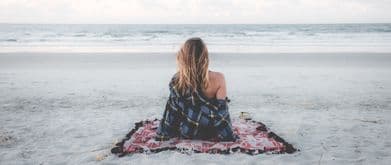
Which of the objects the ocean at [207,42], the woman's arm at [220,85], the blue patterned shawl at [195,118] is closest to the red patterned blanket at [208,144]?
the blue patterned shawl at [195,118]

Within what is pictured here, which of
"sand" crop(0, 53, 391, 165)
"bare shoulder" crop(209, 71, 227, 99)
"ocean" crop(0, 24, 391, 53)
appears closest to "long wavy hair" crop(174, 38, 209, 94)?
"bare shoulder" crop(209, 71, 227, 99)

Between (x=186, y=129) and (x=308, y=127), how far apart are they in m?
2.05

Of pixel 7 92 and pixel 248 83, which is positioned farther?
pixel 248 83

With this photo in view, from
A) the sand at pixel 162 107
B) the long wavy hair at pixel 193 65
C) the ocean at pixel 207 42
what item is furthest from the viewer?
the ocean at pixel 207 42

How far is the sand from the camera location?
13.9ft

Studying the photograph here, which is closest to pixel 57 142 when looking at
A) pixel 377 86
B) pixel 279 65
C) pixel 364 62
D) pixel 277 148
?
pixel 277 148

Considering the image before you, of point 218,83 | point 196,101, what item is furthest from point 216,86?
point 196,101

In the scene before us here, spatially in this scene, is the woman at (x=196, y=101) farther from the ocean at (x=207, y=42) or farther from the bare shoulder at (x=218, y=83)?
the ocean at (x=207, y=42)

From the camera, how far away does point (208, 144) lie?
4.39 meters

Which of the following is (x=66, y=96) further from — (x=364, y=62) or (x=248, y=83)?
(x=364, y=62)

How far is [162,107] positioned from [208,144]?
101 inches

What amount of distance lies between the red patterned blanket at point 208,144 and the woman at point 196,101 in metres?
0.12

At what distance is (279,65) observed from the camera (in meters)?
12.9

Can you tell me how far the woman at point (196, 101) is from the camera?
4.16 m
